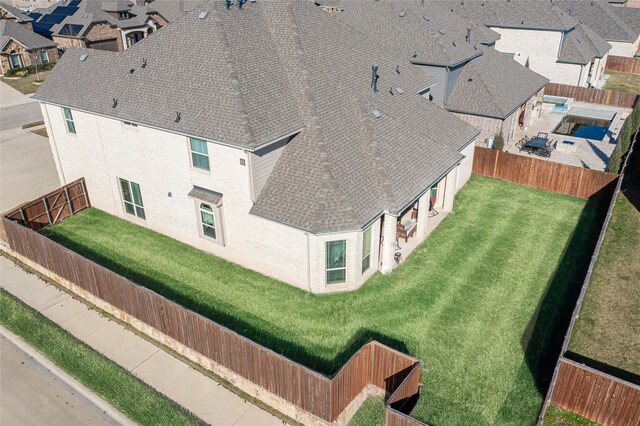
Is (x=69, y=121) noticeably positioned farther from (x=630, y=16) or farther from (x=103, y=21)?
(x=630, y=16)

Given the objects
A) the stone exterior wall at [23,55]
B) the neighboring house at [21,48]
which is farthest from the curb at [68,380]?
the neighboring house at [21,48]

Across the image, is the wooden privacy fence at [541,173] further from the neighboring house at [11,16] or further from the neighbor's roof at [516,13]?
the neighboring house at [11,16]

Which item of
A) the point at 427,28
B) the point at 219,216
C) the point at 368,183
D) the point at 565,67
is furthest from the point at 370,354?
the point at 565,67

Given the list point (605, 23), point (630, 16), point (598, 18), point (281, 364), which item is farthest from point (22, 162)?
point (630, 16)

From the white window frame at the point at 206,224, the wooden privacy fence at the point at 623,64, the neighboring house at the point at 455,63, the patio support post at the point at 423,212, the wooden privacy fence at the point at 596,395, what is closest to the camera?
the wooden privacy fence at the point at 596,395

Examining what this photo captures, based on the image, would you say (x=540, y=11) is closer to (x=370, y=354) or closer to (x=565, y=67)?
(x=565, y=67)

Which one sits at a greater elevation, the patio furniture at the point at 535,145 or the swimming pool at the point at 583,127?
the patio furniture at the point at 535,145
